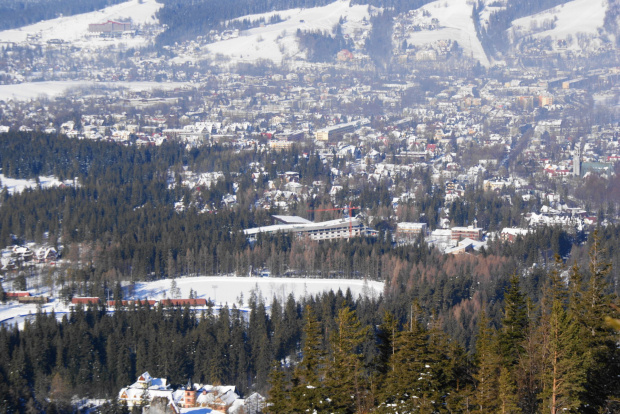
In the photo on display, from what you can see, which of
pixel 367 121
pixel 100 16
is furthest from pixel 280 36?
pixel 367 121

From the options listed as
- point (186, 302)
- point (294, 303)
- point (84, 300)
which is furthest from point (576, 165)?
point (84, 300)

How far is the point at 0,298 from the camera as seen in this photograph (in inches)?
989

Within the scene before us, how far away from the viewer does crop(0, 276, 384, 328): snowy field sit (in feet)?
81.3

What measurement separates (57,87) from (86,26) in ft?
80.4

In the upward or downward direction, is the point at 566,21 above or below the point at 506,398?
above

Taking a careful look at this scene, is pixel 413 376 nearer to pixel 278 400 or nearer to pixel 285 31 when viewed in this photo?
pixel 278 400

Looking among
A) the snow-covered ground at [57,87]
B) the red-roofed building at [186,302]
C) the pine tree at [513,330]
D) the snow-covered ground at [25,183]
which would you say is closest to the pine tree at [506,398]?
the pine tree at [513,330]

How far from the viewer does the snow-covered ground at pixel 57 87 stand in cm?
6994

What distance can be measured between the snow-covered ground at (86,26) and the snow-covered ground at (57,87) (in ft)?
48.3

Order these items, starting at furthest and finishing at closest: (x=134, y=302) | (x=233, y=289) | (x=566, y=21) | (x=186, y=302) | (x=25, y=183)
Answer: (x=566, y=21) < (x=25, y=183) < (x=233, y=289) < (x=186, y=302) < (x=134, y=302)

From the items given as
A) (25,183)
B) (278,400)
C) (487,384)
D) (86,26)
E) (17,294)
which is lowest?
(278,400)

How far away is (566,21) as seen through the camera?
302 feet

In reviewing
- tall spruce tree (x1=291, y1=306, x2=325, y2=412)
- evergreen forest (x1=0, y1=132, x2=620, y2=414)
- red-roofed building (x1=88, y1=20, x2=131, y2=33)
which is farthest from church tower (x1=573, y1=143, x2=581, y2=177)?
red-roofed building (x1=88, y1=20, x2=131, y2=33)

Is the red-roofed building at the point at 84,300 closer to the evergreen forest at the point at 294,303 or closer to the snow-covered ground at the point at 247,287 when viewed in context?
the evergreen forest at the point at 294,303
